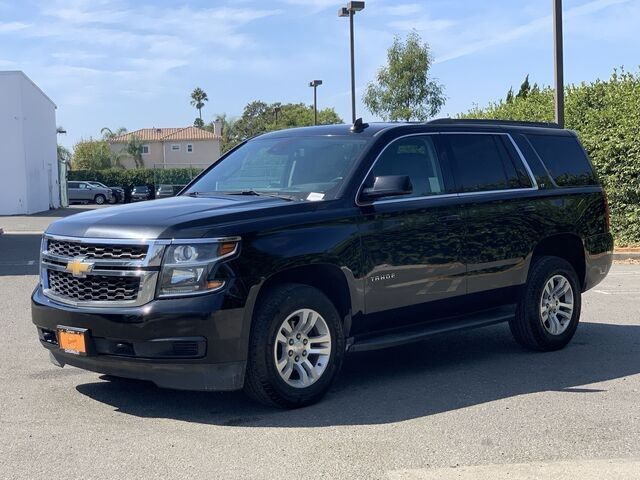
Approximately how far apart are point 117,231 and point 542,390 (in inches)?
132

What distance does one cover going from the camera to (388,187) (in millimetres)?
5953

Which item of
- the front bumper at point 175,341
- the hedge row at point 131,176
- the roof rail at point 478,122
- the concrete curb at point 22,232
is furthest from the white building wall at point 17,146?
the front bumper at point 175,341

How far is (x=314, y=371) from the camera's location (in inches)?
225

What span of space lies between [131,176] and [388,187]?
2382 inches

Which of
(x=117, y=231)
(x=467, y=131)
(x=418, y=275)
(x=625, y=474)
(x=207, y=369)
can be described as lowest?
(x=625, y=474)

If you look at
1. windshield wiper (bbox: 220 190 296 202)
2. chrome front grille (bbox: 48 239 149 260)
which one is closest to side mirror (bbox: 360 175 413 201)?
windshield wiper (bbox: 220 190 296 202)

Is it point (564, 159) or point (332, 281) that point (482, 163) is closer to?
point (564, 159)

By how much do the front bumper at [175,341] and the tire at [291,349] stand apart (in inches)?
5.4

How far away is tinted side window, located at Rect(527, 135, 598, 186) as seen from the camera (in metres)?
7.75

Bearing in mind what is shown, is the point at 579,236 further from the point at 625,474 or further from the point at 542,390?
the point at 625,474

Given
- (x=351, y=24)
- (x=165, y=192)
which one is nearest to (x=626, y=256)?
(x=165, y=192)

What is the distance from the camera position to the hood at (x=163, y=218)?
5254 millimetres

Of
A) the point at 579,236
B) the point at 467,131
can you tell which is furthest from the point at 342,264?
the point at 579,236

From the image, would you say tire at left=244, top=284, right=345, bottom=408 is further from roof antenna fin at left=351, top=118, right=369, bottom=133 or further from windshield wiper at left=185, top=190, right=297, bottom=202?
roof antenna fin at left=351, top=118, right=369, bottom=133
